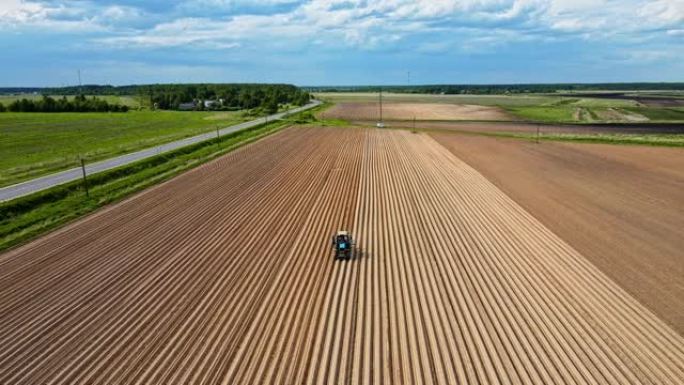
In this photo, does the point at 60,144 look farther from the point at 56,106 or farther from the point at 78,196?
the point at 56,106

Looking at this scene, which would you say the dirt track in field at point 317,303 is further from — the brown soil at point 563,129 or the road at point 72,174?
the brown soil at point 563,129

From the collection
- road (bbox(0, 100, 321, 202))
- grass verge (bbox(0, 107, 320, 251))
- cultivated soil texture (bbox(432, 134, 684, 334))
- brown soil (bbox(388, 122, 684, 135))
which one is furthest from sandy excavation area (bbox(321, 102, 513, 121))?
grass verge (bbox(0, 107, 320, 251))

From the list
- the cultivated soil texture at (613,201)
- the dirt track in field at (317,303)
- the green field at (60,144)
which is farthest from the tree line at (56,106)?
the dirt track in field at (317,303)

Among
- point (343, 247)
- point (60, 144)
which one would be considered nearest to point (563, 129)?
point (343, 247)

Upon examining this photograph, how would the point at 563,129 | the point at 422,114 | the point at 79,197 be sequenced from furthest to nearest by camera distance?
the point at 422,114
the point at 563,129
the point at 79,197

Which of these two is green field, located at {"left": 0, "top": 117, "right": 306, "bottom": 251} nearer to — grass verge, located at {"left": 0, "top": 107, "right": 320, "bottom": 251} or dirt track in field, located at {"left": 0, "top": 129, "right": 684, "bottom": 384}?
grass verge, located at {"left": 0, "top": 107, "right": 320, "bottom": 251}

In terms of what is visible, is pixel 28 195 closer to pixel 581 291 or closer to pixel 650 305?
pixel 581 291

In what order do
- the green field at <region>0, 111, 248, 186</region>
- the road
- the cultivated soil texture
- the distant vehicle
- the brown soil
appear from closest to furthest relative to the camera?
1. the cultivated soil texture
2. the distant vehicle
3. the road
4. the green field at <region>0, 111, 248, 186</region>
5. the brown soil
